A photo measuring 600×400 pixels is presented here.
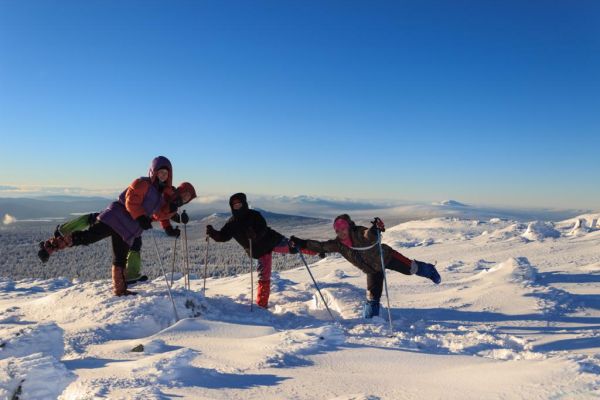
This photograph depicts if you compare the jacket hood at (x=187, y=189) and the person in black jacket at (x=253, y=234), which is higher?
the jacket hood at (x=187, y=189)

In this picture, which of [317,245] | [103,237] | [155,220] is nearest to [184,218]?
[155,220]

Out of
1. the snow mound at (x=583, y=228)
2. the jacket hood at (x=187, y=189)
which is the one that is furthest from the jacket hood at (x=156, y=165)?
the snow mound at (x=583, y=228)

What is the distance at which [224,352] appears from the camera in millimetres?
3795

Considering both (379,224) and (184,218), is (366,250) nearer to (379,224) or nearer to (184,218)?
(379,224)

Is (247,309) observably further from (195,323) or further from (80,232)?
(80,232)

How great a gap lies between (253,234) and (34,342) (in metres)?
3.85

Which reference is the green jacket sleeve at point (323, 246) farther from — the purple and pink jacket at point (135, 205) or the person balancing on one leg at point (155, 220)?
the purple and pink jacket at point (135, 205)

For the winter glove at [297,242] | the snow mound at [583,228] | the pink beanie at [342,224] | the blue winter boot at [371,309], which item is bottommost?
the blue winter boot at [371,309]

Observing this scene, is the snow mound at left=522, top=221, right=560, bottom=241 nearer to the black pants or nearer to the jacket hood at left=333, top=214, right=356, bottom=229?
the jacket hood at left=333, top=214, right=356, bottom=229

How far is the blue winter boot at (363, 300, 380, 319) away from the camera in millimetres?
5883

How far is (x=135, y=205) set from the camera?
619 centimetres

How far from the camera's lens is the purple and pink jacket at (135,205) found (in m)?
6.21

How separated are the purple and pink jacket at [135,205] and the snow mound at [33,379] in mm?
4051

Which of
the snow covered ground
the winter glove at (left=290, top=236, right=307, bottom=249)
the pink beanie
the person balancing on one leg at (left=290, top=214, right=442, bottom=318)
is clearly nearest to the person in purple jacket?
the snow covered ground
